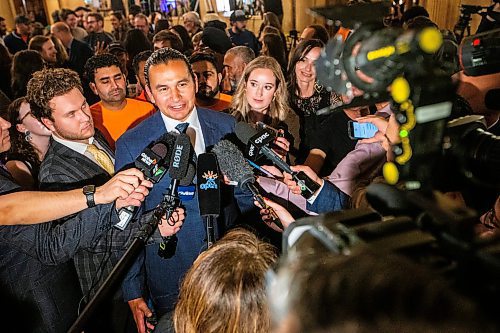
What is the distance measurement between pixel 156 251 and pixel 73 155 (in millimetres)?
604

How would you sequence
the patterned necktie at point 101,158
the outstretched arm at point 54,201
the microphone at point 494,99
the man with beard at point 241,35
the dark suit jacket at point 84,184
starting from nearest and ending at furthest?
the microphone at point 494,99 < the outstretched arm at point 54,201 < the dark suit jacket at point 84,184 < the patterned necktie at point 101,158 < the man with beard at point 241,35

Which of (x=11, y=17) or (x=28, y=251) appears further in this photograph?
(x=11, y=17)

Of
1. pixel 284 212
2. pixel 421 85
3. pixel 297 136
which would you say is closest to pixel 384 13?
pixel 421 85

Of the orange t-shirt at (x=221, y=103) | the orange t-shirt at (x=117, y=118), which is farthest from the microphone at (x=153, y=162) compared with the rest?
the orange t-shirt at (x=221, y=103)

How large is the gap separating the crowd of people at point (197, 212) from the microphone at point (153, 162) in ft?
0.10

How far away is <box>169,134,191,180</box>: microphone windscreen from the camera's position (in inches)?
Result: 56.4

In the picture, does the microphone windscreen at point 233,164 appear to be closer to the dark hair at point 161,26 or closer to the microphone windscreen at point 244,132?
the microphone windscreen at point 244,132

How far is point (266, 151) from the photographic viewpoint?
5.32ft

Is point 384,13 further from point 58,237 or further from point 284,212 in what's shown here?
point 58,237

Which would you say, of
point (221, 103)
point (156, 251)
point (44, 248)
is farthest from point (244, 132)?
point (221, 103)

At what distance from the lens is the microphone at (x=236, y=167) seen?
5.03 feet

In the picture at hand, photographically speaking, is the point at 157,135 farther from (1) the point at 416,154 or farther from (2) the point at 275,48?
(2) the point at 275,48

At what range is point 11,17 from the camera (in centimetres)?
1184

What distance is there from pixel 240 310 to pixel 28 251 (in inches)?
42.3
